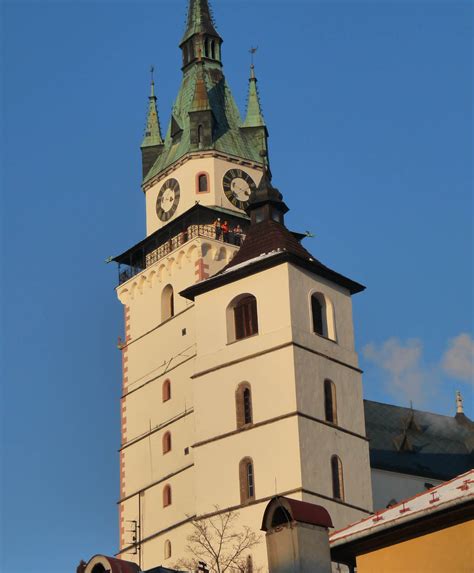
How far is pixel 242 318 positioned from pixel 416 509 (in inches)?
1142

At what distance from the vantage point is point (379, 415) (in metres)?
82.8

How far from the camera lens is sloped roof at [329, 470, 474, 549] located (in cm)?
3425

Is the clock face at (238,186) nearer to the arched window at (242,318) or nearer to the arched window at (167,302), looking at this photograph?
the arched window at (167,302)

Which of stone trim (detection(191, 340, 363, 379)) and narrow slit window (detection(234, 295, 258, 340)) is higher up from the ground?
narrow slit window (detection(234, 295, 258, 340))

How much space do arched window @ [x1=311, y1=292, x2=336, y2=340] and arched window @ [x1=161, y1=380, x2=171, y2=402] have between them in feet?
37.1

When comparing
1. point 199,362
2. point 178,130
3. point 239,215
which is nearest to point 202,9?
point 178,130

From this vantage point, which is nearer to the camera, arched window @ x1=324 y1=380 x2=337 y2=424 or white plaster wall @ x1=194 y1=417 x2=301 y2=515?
white plaster wall @ x1=194 y1=417 x2=301 y2=515

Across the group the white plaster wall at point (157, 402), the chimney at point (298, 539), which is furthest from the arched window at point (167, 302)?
the chimney at point (298, 539)

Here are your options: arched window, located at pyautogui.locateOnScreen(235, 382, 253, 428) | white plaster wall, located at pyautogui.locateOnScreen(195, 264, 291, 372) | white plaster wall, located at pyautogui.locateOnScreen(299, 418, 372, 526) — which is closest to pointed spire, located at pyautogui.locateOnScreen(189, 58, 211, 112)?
white plaster wall, located at pyautogui.locateOnScreen(195, 264, 291, 372)

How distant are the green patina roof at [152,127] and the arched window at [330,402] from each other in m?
24.4

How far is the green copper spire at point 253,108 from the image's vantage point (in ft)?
275

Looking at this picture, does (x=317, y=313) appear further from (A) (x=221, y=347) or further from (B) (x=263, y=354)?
(A) (x=221, y=347)

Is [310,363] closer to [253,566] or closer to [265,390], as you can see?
[265,390]

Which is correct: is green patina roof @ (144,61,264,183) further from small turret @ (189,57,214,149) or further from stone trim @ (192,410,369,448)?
stone trim @ (192,410,369,448)
